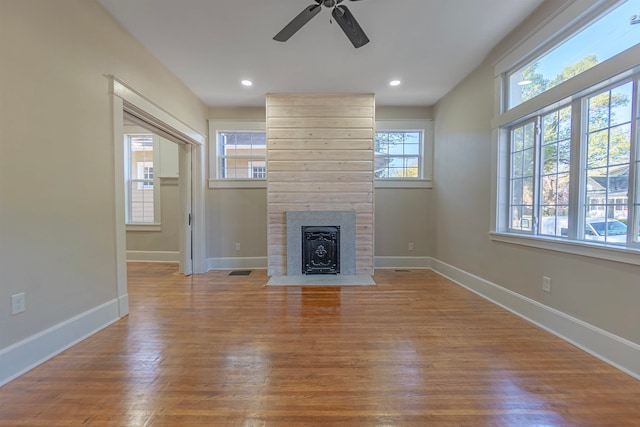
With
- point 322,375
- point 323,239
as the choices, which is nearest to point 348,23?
point 322,375

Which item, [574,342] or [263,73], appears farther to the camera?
[263,73]

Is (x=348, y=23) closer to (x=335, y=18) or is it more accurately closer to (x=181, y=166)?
(x=335, y=18)

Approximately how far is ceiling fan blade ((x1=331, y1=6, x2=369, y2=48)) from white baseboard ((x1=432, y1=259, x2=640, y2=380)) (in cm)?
287

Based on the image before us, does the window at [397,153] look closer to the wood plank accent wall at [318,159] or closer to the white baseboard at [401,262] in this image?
the wood plank accent wall at [318,159]

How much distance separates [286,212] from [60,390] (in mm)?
2981

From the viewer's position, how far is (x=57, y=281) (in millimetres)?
1965

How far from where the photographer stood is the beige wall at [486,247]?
6.03ft

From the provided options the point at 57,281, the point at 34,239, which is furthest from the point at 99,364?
the point at 34,239

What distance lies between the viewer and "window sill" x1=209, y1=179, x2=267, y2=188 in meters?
4.65

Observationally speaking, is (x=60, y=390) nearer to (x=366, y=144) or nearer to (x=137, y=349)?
(x=137, y=349)

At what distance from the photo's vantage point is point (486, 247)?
126 inches

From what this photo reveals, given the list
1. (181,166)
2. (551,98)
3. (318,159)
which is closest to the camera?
(551,98)

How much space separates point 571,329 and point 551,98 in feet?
6.27

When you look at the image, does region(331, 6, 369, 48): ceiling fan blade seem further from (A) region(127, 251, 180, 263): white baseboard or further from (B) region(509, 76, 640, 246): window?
(A) region(127, 251, 180, 263): white baseboard
